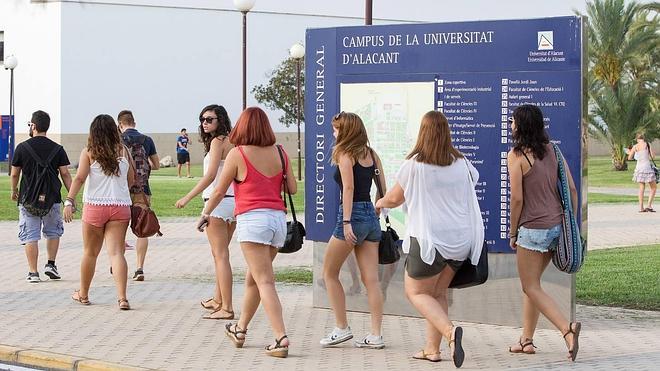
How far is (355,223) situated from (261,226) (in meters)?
0.77

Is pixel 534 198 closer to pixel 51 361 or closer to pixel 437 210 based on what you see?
pixel 437 210

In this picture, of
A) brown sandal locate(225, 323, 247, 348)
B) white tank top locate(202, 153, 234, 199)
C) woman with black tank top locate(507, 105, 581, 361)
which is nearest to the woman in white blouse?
woman with black tank top locate(507, 105, 581, 361)

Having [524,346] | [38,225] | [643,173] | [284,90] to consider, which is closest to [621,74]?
[284,90]

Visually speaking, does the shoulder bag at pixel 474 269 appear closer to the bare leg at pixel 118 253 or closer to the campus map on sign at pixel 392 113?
the campus map on sign at pixel 392 113

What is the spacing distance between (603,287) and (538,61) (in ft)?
12.3

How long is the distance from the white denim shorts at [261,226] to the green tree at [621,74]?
35.2 m

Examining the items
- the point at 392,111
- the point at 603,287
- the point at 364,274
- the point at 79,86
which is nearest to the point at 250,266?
the point at 364,274

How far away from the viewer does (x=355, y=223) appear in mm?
9633

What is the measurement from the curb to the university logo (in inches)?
154

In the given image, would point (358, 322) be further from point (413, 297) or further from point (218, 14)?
point (218, 14)

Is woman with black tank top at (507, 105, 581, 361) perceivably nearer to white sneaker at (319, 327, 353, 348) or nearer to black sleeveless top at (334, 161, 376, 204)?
black sleeveless top at (334, 161, 376, 204)

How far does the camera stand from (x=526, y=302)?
9.49m

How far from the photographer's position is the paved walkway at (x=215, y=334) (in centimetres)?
902

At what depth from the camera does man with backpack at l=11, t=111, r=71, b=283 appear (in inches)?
523
